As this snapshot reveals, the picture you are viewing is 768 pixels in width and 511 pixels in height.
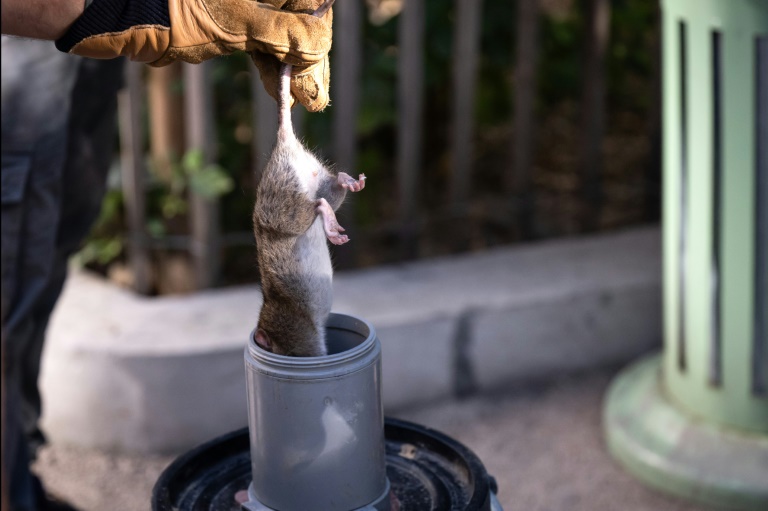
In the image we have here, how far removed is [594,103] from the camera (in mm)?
4656

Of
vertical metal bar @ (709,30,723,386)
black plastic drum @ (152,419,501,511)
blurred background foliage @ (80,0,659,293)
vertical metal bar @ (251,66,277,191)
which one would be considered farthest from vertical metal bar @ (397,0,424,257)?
black plastic drum @ (152,419,501,511)

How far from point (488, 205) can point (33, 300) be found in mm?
2605

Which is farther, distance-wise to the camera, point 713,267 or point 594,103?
point 594,103

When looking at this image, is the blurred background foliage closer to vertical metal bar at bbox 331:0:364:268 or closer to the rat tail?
vertical metal bar at bbox 331:0:364:268

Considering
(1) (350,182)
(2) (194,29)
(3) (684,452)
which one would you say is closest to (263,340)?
(1) (350,182)

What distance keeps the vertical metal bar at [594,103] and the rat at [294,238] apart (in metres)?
2.90

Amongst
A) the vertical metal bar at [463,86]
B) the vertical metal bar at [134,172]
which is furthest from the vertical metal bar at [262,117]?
the vertical metal bar at [463,86]

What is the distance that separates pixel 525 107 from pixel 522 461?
161cm

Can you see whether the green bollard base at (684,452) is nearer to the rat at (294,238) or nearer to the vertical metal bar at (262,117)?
the vertical metal bar at (262,117)

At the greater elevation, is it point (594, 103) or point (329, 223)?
point (594, 103)

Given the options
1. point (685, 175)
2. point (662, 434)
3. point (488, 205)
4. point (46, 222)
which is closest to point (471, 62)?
point (488, 205)

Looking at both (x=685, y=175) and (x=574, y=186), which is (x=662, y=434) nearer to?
(x=685, y=175)

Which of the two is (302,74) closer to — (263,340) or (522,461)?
(263,340)

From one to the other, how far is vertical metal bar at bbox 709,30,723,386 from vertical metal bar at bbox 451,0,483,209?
50.3 inches
